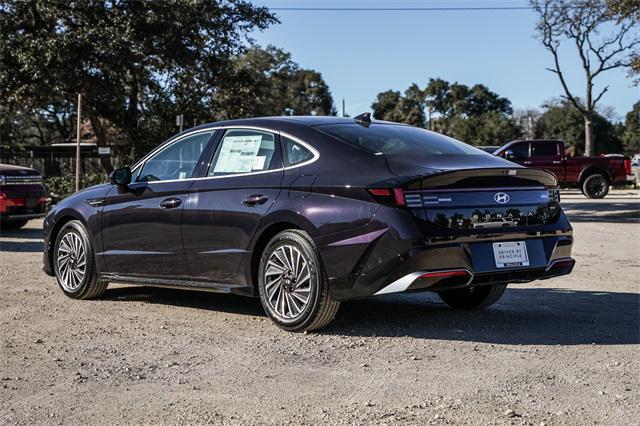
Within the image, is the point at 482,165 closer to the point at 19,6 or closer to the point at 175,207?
the point at 175,207

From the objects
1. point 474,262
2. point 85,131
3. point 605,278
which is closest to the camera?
point 474,262

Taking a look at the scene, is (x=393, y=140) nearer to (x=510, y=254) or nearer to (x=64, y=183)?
(x=510, y=254)

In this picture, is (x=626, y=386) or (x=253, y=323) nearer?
(x=626, y=386)

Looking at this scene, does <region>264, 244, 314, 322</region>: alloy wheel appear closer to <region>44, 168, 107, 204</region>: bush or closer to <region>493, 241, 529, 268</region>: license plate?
<region>493, 241, 529, 268</region>: license plate

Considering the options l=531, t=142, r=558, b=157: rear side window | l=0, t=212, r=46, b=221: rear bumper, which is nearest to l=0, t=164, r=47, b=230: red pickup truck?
l=0, t=212, r=46, b=221: rear bumper

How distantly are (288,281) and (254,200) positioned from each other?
27.2 inches

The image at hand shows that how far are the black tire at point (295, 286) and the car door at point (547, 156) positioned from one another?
22.8 metres

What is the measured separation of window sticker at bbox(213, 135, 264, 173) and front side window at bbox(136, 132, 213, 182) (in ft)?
0.89

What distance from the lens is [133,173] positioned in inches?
300

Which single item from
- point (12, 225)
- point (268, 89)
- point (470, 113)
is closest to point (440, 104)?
point (470, 113)

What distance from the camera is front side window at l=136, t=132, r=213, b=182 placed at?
7043mm

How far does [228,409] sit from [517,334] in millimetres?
2660

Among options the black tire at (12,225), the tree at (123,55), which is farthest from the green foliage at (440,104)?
the black tire at (12,225)

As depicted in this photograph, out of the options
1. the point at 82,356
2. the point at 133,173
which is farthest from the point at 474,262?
the point at 133,173
